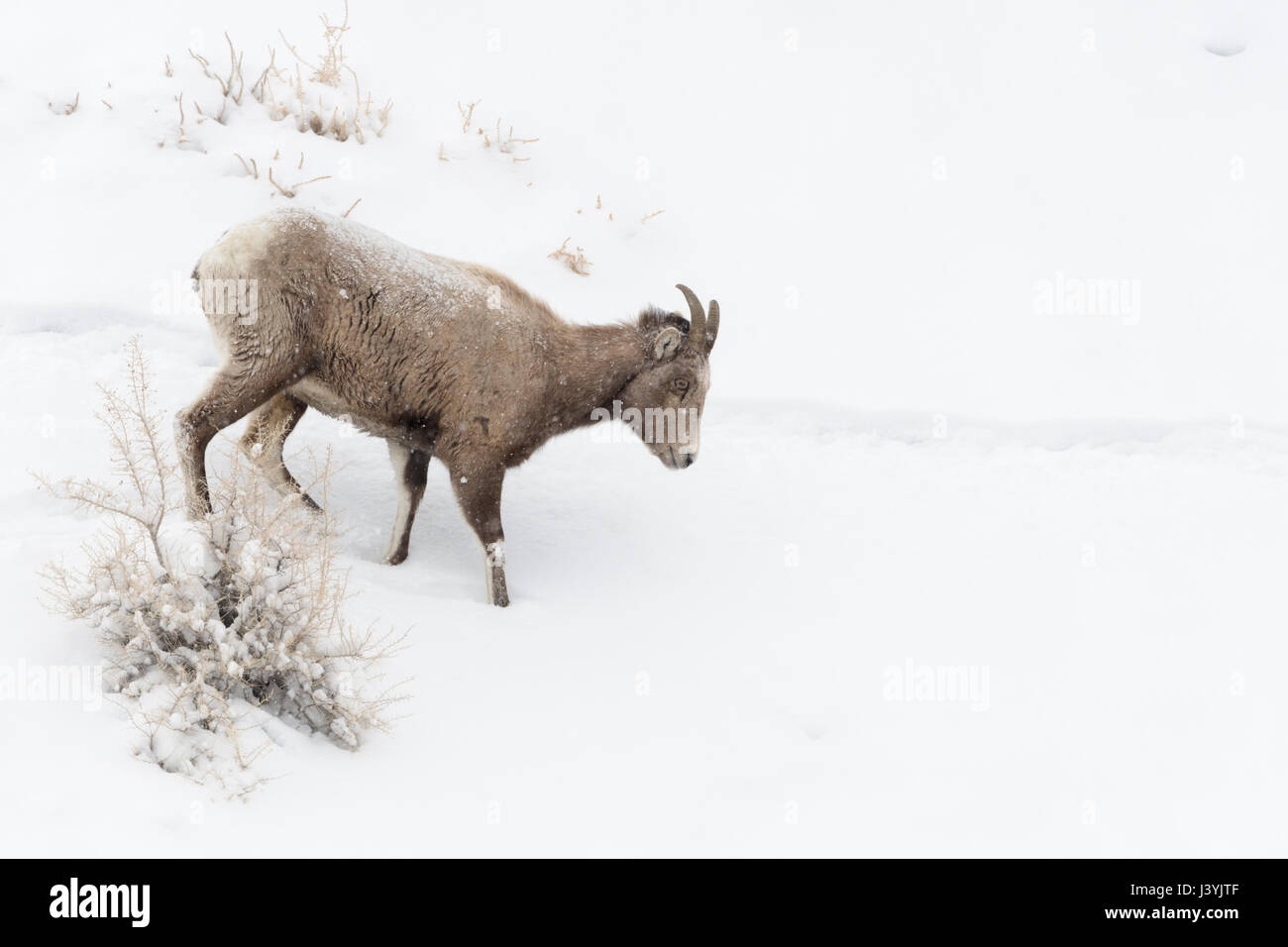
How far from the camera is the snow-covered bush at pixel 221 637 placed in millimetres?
4887

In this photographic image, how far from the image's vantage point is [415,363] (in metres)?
7.02

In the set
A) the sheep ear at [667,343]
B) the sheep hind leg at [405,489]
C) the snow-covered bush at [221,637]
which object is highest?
the sheep ear at [667,343]

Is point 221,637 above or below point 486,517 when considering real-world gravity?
above

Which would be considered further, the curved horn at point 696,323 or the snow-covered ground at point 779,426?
the curved horn at point 696,323

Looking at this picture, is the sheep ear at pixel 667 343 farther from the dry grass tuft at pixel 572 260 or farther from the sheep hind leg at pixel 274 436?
Result: the dry grass tuft at pixel 572 260

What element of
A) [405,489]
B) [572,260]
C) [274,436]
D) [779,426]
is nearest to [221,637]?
[405,489]

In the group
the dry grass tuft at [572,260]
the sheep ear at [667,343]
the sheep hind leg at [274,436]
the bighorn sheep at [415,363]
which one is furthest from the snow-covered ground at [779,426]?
the sheep ear at [667,343]

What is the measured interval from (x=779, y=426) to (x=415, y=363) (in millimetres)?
3277

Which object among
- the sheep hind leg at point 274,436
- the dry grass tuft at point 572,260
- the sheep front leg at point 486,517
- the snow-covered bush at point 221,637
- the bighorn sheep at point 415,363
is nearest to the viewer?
the snow-covered bush at point 221,637

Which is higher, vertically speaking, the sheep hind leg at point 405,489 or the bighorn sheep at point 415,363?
the bighorn sheep at point 415,363

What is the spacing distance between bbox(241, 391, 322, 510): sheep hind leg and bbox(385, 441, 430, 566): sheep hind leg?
51 centimetres

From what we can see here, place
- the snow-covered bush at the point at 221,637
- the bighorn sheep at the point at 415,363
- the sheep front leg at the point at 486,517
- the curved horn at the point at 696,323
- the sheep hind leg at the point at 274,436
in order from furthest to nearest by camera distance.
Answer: the curved horn at the point at 696,323 < the sheep hind leg at the point at 274,436 < the sheep front leg at the point at 486,517 < the bighorn sheep at the point at 415,363 < the snow-covered bush at the point at 221,637

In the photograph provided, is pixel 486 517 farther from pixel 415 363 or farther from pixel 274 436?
pixel 274 436

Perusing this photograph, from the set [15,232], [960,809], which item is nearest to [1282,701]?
[960,809]
